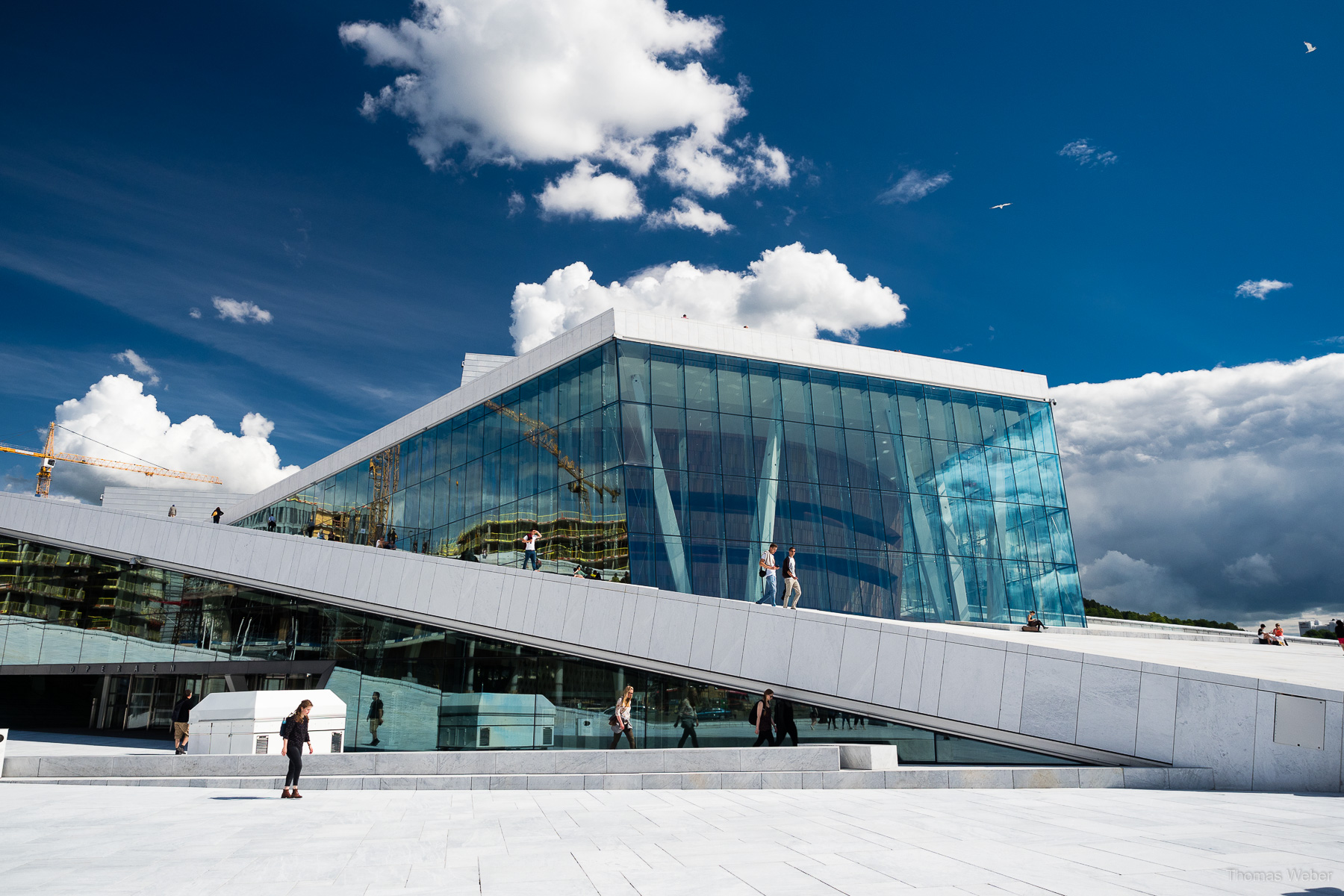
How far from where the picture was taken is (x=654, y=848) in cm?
761

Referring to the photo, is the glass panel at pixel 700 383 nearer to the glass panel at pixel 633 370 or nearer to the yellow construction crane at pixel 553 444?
the glass panel at pixel 633 370

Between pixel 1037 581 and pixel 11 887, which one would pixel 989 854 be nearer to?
pixel 11 887

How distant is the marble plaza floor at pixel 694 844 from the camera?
20.4ft

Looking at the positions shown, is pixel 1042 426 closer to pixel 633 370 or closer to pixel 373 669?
pixel 633 370

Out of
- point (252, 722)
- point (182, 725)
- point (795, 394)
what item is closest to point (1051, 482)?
point (795, 394)

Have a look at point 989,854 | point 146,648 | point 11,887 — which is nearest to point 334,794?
point 11,887

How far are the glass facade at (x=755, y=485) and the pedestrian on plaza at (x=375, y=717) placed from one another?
5701mm

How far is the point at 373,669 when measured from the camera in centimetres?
2400

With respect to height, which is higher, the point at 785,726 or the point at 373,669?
the point at 785,726

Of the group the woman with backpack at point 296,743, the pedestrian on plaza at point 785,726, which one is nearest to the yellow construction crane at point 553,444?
the pedestrian on plaza at point 785,726

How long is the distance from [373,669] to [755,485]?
12.4m

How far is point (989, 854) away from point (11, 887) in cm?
762

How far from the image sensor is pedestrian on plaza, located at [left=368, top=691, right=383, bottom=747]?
23.7m

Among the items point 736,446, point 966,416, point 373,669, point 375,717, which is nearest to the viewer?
point 373,669
